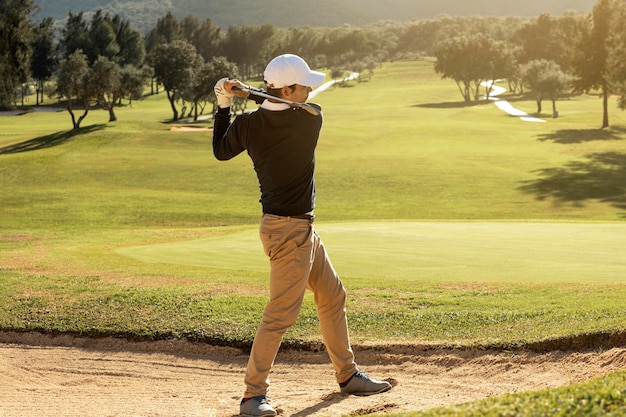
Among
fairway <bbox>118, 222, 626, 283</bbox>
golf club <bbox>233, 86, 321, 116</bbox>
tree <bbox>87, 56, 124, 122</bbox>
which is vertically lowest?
fairway <bbox>118, 222, 626, 283</bbox>

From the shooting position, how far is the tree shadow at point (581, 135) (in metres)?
64.7

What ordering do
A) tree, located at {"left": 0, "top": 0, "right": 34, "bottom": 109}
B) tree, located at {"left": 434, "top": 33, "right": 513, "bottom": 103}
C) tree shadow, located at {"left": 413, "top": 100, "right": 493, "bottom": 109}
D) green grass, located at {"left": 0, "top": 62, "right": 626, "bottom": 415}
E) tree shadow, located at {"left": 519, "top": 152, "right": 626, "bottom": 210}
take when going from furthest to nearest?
tree, located at {"left": 434, "top": 33, "right": 513, "bottom": 103}
tree shadow, located at {"left": 413, "top": 100, "right": 493, "bottom": 109}
tree shadow, located at {"left": 519, "top": 152, "right": 626, "bottom": 210}
tree, located at {"left": 0, "top": 0, "right": 34, "bottom": 109}
green grass, located at {"left": 0, "top": 62, "right": 626, "bottom": 415}

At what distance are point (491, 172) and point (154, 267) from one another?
35.7 meters

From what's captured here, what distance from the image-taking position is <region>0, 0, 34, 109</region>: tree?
131 ft

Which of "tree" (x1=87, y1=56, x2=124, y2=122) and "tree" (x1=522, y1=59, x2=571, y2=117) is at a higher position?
"tree" (x1=87, y1=56, x2=124, y2=122)

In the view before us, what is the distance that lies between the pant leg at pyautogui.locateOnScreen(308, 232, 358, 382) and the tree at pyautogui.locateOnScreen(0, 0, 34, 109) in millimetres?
36083

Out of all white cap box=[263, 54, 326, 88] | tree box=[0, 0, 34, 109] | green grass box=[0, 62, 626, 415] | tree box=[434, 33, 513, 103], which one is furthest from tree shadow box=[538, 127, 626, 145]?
white cap box=[263, 54, 326, 88]

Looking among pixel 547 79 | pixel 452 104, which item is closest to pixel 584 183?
pixel 547 79

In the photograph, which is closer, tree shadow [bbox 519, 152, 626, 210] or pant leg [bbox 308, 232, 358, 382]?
pant leg [bbox 308, 232, 358, 382]

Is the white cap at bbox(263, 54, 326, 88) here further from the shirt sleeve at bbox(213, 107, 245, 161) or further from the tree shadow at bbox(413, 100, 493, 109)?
the tree shadow at bbox(413, 100, 493, 109)

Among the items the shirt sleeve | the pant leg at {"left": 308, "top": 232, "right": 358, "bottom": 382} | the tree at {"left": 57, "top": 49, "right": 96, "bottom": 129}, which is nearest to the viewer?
the shirt sleeve

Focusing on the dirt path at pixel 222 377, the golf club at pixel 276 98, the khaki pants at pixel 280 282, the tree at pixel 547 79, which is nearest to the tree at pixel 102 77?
the tree at pixel 547 79

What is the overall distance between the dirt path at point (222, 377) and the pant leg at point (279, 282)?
1.48 ft

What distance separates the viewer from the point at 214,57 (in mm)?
89375
